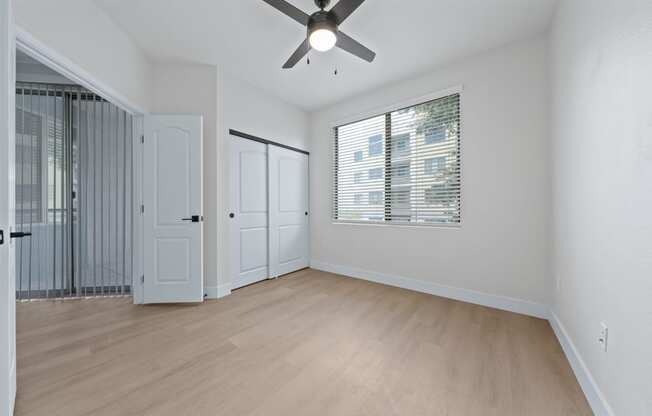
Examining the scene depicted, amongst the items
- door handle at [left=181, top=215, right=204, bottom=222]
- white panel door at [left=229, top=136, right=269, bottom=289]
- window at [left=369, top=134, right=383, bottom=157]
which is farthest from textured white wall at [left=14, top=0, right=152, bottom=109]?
window at [left=369, top=134, right=383, bottom=157]

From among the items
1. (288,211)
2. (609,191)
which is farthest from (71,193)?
(609,191)

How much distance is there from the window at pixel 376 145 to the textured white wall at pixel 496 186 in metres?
0.59

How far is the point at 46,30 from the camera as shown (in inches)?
66.6

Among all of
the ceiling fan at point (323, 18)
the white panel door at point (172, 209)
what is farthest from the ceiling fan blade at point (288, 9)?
the white panel door at point (172, 209)

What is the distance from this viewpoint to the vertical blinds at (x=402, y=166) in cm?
303

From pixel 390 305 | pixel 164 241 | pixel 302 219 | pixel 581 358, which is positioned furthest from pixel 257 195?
pixel 581 358

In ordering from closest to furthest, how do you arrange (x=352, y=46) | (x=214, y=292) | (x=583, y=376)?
(x=583, y=376) < (x=352, y=46) < (x=214, y=292)

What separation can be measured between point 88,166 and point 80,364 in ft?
8.35

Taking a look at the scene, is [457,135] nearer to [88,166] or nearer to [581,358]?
[581,358]

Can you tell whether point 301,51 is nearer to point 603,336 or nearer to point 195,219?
point 195,219

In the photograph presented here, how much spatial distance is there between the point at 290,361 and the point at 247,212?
2.28m

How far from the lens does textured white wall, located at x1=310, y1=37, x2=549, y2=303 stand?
8.07ft

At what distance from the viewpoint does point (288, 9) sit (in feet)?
5.74

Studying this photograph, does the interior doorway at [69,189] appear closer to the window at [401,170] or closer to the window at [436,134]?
the window at [401,170]
